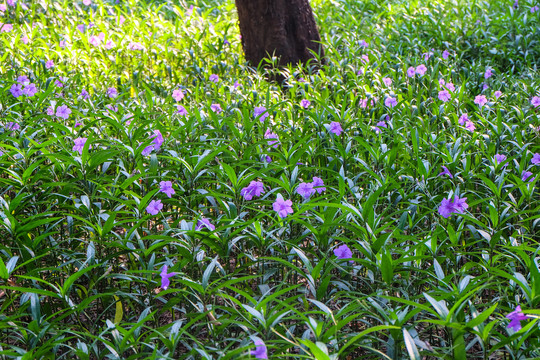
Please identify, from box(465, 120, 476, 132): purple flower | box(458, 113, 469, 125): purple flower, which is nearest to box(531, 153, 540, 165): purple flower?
box(465, 120, 476, 132): purple flower

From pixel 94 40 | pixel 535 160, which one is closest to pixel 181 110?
pixel 94 40

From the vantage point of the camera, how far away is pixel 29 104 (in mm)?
3396

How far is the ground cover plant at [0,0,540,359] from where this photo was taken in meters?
1.71

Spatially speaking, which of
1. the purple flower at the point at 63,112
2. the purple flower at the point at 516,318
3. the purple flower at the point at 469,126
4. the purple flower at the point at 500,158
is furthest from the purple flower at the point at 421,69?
the purple flower at the point at 516,318

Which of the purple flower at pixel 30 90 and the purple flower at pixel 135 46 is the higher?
the purple flower at pixel 135 46

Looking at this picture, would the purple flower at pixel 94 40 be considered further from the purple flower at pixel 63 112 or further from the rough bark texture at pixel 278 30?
the purple flower at pixel 63 112

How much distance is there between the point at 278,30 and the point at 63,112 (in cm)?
235

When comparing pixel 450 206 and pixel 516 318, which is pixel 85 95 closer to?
pixel 450 206

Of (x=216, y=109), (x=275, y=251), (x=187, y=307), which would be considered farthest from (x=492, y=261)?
(x=216, y=109)

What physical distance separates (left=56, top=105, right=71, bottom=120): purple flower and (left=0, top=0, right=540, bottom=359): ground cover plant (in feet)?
0.29

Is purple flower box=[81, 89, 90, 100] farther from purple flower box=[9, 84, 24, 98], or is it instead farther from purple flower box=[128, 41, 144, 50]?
purple flower box=[128, 41, 144, 50]

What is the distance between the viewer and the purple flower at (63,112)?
129 inches

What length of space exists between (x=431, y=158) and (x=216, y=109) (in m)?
1.42

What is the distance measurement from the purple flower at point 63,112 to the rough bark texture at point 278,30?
2.17m
